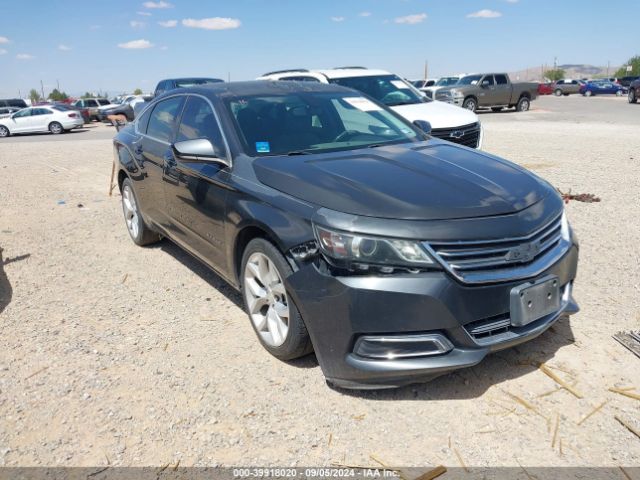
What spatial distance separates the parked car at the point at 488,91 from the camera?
25.1m

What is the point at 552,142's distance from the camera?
13578mm

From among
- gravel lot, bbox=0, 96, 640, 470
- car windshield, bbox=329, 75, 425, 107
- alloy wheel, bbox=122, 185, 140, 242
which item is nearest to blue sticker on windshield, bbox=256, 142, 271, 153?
gravel lot, bbox=0, 96, 640, 470

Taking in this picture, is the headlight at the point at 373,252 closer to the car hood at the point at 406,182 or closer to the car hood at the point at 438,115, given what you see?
the car hood at the point at 406,182

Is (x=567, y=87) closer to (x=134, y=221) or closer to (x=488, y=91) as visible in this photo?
(x=488, y=91)

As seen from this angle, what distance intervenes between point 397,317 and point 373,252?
337 mm

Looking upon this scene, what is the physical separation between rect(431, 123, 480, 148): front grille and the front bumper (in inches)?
232

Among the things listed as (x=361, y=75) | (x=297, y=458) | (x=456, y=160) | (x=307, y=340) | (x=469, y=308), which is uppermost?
(x=361, y=75)

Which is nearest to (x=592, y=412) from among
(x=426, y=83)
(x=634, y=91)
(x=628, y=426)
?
(x=628, y=426)

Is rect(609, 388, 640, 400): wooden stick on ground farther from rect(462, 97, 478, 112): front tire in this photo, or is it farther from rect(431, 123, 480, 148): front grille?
rect(462, 97, 478, 112): front tire

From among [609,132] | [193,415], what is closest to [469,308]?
[193,415]

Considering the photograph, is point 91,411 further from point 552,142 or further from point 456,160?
point 552,142

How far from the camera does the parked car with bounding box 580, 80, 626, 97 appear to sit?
46281 mm

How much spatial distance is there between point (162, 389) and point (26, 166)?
40.6ft

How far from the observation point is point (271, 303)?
11.2 feet
